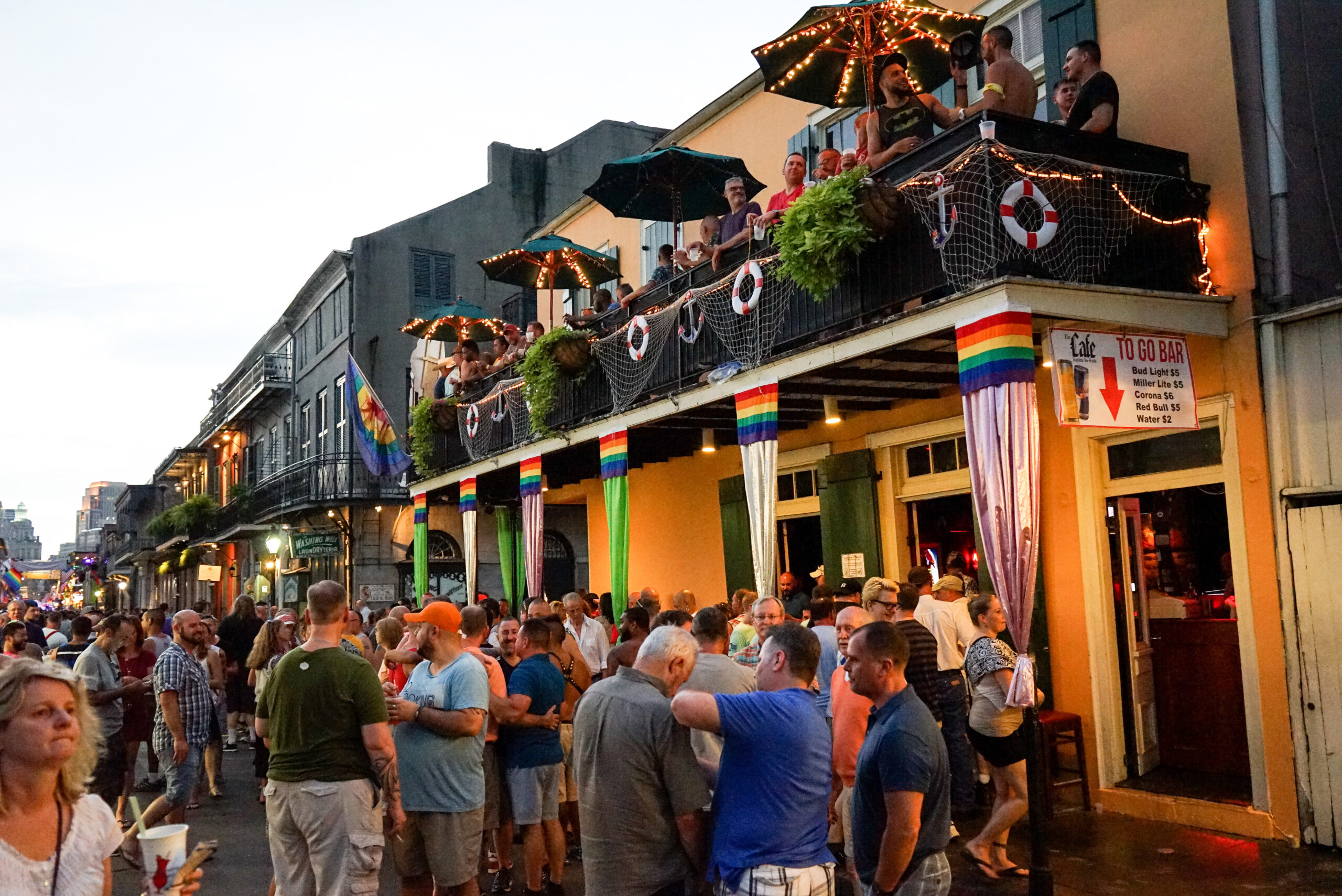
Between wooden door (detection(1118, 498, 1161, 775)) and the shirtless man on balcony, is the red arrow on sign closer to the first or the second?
the shirtless man on balcony

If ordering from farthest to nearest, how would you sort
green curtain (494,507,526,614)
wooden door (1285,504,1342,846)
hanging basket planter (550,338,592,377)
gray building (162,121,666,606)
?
gray building (162,121,666,606)
green curtain (494,507,526,614)
hanging basket planter (550,338,592,377)
wooden door (1285,504,1342,846)

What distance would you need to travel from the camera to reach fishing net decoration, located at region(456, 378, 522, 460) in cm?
1514

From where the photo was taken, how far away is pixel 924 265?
7.89 m

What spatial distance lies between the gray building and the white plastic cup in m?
21.2

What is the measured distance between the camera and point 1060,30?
9148 mm

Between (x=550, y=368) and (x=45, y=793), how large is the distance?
1077 centimetres

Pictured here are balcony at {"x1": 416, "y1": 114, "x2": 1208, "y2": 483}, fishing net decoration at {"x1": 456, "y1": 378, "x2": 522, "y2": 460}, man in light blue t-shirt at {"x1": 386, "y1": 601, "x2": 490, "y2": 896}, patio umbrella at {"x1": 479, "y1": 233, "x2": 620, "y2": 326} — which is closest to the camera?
man in light blue t-shirt at {"x1": 386, "y1": 601, "x2": 490, "y2": 896}

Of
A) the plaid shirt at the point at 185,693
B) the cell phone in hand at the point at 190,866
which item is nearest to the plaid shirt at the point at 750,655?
the plaid shirt at the point at 185,693

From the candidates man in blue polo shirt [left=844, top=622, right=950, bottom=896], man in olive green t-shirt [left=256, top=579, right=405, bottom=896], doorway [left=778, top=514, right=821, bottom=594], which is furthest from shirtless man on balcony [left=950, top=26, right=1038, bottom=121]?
doorway [left=778, top=514, right=821, bottom=594]

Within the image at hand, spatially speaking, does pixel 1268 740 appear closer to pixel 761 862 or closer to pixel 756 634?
pixel 756 634

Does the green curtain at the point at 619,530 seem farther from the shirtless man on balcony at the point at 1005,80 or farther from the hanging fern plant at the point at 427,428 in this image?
the hanging fern plant at the point at 427,428

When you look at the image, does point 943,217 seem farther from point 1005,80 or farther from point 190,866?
point 190,866

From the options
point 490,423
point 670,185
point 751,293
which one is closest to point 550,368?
point 490,423

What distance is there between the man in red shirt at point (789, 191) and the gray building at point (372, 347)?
14.3 m
